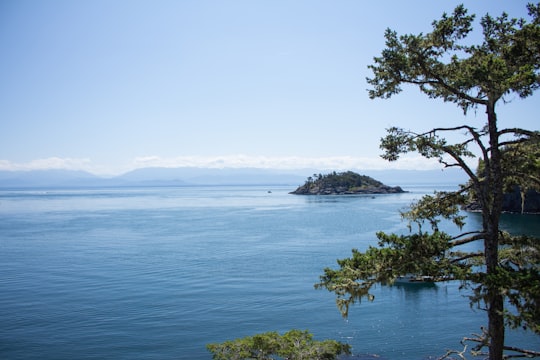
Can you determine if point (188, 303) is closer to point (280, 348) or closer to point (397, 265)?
point (280, 348)

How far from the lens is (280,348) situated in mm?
17953

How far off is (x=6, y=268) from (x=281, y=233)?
154 ft

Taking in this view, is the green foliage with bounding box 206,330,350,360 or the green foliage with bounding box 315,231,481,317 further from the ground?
the green foliage with bounding box 315,231,481,317

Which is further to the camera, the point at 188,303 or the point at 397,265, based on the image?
the point at 188,303

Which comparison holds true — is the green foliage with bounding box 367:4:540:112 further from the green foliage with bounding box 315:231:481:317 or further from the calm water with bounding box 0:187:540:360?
the calm water with bounding box 0:187:540:360

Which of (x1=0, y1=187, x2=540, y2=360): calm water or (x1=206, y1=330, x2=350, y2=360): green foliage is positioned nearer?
(x1=206, y1=330, x2=350, y2=360): green foliage

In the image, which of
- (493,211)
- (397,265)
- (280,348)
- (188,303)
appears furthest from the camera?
(188,303)

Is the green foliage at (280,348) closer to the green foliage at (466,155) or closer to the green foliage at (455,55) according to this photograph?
the green foliage at (466,155)

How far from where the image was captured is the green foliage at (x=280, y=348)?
57.2 feet

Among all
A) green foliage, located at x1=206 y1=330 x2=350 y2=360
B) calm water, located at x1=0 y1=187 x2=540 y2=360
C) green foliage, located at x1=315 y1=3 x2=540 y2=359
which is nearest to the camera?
green foliage, located at x1=315 y1=3 x2=540 y2=359

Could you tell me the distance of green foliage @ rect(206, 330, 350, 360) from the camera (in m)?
17.4

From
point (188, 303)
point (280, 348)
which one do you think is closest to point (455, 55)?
point (280, 348)

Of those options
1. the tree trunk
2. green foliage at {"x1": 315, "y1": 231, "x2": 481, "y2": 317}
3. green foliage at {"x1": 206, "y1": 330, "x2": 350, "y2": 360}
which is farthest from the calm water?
green foliage at {"x1": 315, "y1": 231, "x2": 481, "y2": 317}

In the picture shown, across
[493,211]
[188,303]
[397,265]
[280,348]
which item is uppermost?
[493,211]
